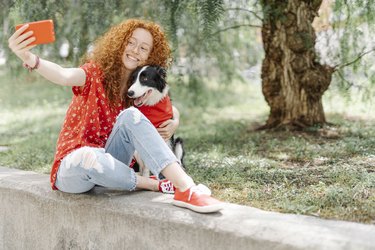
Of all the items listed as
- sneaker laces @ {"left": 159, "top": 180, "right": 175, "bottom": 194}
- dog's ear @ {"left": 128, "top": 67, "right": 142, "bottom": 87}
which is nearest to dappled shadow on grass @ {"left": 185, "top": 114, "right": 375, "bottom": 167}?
sneaker laces @ {"left": 159, "top": 180, "right": 175, "bottom": 194}

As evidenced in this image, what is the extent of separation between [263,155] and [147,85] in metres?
1.53

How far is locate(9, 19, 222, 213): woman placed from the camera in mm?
2590

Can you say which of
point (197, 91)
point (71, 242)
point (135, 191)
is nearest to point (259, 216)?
point (135, 191)

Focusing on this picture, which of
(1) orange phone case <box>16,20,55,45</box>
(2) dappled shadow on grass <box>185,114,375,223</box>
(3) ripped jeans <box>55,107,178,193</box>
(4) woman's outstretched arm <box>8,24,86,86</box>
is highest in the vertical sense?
(1) orange phone case <box>16,20,55,45</box>

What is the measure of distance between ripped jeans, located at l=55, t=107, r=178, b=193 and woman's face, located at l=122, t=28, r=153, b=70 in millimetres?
524

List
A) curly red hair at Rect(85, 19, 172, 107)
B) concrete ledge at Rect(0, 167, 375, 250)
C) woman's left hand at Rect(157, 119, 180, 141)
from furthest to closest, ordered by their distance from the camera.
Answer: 1. woman's left hand at Rect(157, 119, 180, 141)
2. curly red hair at Rect(85, 19, 172, 107)
3. concrete ledge at Rect(0, 167, 375, 250)

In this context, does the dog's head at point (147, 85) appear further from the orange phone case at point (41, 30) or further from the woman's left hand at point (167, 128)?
the orange phone case at point (41, 30)

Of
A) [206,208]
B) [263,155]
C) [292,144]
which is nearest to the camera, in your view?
[206,208]

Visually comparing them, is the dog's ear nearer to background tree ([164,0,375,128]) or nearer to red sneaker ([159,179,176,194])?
red sneaker ([159,179,176,194])

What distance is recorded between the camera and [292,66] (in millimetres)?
5188

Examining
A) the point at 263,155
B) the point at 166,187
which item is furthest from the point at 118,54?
the point at 263,155

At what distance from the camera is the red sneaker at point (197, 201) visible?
2.41 metres

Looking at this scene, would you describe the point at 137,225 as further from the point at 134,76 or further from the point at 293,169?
the point at 293,169

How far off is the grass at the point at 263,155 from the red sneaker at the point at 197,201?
34cm
